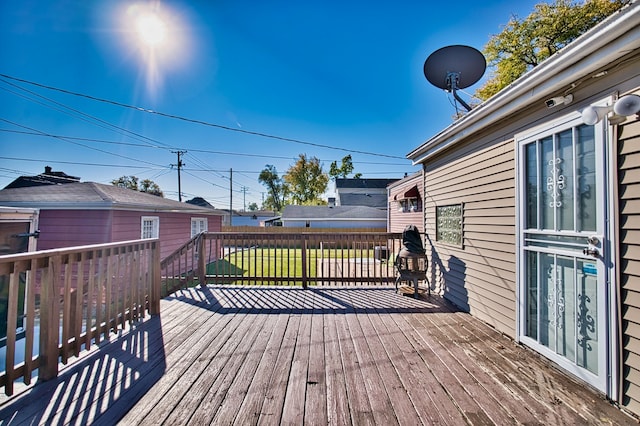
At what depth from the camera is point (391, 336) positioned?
2721mm

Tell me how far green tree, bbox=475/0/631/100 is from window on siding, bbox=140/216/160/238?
48.3ft

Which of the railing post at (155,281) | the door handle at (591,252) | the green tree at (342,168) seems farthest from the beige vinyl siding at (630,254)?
the green tree at (342,168)

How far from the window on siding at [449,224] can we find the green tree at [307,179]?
28.7 m

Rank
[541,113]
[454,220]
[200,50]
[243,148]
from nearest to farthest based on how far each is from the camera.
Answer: [541,113] → [454,220] → [200,50] → [243,148]

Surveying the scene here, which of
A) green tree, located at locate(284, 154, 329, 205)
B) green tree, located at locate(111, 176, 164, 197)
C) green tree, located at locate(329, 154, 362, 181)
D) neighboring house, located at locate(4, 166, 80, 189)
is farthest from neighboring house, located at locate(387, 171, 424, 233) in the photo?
green tree, located at locate(111, 176, 164, 197)

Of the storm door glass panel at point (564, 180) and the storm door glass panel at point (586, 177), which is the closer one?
the storm door glass panel at point (586, 177)

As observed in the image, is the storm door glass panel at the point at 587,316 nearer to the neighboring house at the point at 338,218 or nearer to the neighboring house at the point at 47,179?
the neighboring house at the point at 338,218

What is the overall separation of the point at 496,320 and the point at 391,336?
1246 mm

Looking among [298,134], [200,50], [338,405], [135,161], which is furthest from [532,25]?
[135,161]

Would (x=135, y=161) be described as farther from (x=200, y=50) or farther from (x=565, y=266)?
(x=565, y=266)

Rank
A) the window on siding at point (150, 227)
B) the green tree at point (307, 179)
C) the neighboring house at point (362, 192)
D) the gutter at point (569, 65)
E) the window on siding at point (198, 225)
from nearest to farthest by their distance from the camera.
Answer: the gutter at point (569, 65) < the window on siding at point (150, 227) < the window on siding at point (198, 225) < the neighboring house at point (362, 192) < the green tree at point (307, 179)

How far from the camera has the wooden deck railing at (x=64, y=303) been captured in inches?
68.6

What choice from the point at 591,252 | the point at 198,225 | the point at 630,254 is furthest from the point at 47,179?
the point at 630,254

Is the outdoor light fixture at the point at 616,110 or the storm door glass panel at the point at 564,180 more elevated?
the outdoor light fixture at the point at 616,110
